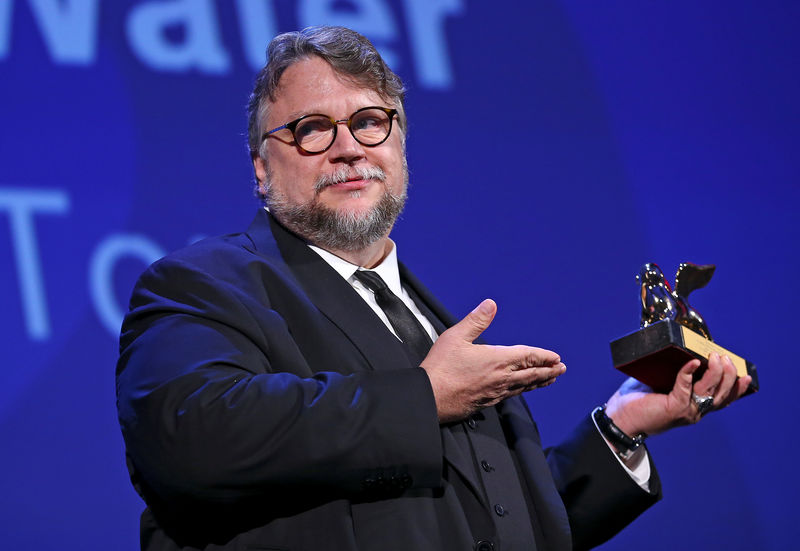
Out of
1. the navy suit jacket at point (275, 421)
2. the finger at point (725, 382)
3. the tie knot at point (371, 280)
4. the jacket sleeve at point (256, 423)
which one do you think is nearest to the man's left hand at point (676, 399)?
the finger at point (725, 382)

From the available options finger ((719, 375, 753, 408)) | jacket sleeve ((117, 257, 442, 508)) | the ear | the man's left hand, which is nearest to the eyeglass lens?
the ear

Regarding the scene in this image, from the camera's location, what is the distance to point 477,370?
1451 mm

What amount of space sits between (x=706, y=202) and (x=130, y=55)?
2.04 meters

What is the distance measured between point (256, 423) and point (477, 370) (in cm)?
36

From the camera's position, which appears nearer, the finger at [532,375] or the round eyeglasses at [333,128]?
the finger at [532,375]

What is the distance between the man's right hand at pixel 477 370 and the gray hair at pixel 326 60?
770 millimetres

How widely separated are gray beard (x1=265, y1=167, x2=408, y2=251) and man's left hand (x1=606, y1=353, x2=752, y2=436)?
0.67 m

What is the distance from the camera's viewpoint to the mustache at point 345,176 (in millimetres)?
1931

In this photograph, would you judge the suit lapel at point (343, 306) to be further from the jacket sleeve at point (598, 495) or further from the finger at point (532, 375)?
the jacket sleeve at point (598, 495)

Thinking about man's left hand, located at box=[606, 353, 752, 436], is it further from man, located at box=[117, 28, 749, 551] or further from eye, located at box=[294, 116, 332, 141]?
eye, located at box=[294, 116, 332, 141]

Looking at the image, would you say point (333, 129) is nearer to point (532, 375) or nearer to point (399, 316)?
point (399, 316)

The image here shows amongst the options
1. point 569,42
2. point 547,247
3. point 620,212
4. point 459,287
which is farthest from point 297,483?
point 569,42

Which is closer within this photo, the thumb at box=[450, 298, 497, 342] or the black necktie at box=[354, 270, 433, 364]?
the thumb at box=[450, 298, 497, 342]

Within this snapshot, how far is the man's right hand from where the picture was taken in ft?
4.76
